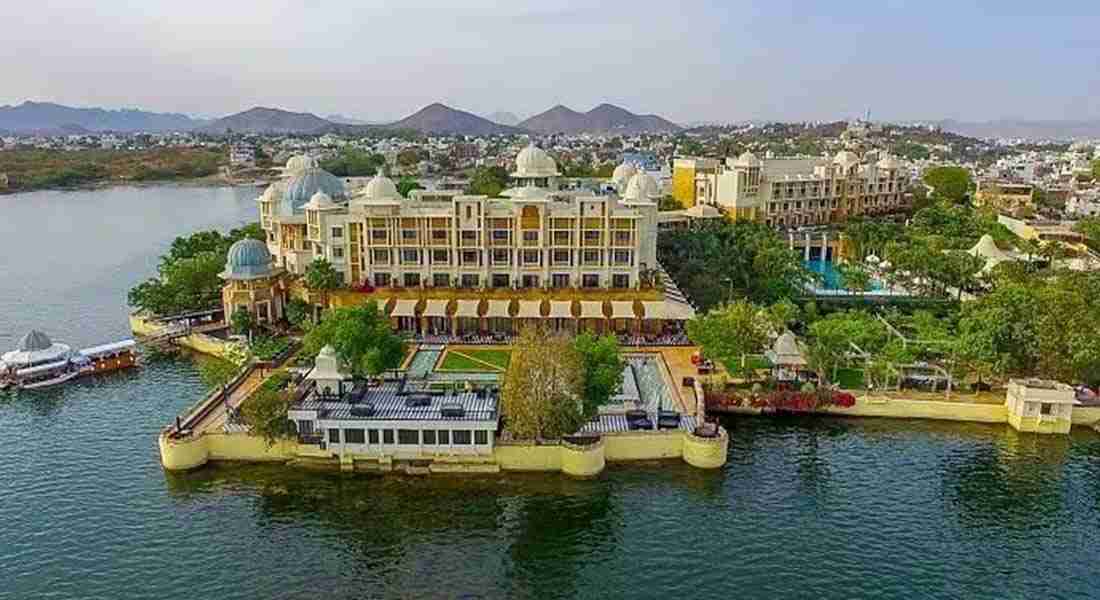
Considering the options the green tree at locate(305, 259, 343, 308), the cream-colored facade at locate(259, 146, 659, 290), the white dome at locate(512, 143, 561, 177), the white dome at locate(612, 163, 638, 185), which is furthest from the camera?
the white dome at locate(612, 163, 638, 185)

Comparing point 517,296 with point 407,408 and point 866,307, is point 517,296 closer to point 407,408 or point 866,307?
point 407,408

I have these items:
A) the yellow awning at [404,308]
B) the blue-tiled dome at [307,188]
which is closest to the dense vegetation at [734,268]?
the yellow awning at [404,308]

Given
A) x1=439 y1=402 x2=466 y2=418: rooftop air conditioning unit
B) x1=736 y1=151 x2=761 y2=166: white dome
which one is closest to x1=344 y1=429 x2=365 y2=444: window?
x1=439 y1=402 x2=466 y2=418: rooftop air conditioning unit

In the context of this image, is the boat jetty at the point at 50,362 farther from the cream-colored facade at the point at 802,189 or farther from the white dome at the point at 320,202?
the cream-colored facade at the point at 802,189

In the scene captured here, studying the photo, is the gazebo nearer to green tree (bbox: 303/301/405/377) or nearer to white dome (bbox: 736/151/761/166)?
green tree (bbox: 303/301/405/377)

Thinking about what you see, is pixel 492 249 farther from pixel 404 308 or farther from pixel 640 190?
pixel 640 190

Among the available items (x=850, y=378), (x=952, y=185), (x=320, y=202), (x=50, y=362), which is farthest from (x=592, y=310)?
(x=952, y=185)
